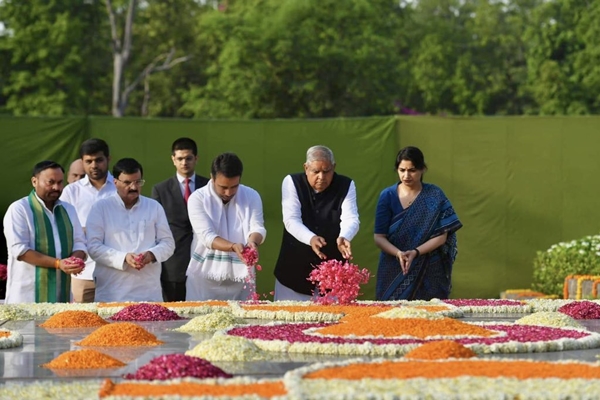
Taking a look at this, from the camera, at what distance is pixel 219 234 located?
9812 millimetres

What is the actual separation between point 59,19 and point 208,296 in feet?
80.0

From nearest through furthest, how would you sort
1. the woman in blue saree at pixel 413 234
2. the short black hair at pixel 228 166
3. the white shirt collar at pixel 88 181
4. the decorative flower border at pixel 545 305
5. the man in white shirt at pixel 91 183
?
A: 1. the decorative flower border at pixel 545 305
2. the short black hair at pixel 228 166
3. the woman in blue saree at pixel 413 234
4. the man in white shirt at pixel 91 183
5. the white shirt collar at pixel 88 181

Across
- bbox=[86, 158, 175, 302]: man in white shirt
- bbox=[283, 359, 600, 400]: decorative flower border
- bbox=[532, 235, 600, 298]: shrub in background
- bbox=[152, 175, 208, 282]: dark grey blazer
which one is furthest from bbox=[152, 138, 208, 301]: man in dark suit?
bbox=[283, 359, 600, 400]: decorative flower border

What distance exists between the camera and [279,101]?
33031 mm

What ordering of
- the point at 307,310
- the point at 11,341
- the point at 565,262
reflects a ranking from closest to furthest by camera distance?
the point at 11,341 < the point at 307,310 < the point at 565,262

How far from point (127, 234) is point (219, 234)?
68 cm

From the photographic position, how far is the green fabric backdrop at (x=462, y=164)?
46.7 feet

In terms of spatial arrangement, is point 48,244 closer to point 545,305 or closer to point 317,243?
point 317,243

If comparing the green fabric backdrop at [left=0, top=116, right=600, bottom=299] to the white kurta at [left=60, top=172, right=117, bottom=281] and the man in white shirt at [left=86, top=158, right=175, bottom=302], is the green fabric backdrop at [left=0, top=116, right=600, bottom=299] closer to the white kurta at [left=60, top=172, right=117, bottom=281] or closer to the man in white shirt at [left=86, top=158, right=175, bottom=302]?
the white kurta at [left=60, top=172, right=117, bottom=281]

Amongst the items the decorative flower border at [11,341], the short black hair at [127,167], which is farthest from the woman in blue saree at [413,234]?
the decorative flower border at [11,341]

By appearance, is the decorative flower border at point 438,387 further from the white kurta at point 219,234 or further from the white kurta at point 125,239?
the white kurta at point 125,239

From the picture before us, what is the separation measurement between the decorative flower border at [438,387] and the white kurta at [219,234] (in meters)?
4.32

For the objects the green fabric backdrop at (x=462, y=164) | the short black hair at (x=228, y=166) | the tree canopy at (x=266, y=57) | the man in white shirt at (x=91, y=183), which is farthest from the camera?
the tree canopy at (x=266, y=57)

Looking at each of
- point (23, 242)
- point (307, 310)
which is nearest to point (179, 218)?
point (23, 242)
